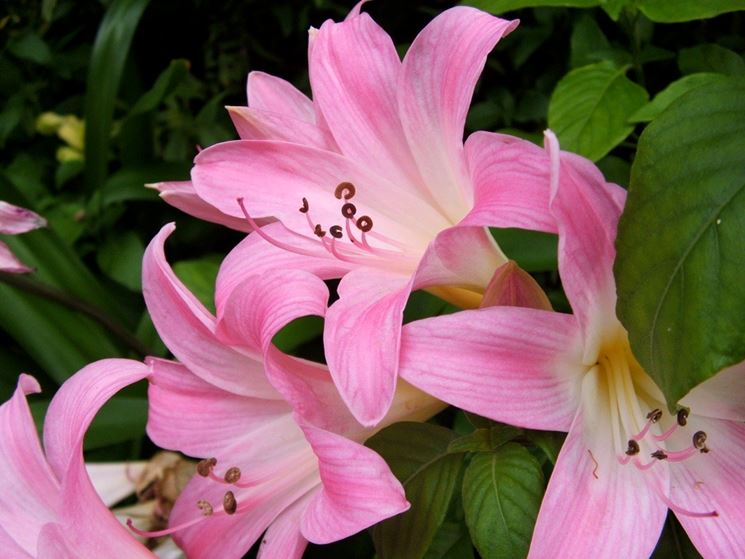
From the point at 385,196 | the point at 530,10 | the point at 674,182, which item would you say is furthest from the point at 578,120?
the point at 530,10

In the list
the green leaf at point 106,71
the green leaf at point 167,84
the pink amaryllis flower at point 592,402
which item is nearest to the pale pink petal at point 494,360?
the pink amaryllis flower at point 592,402

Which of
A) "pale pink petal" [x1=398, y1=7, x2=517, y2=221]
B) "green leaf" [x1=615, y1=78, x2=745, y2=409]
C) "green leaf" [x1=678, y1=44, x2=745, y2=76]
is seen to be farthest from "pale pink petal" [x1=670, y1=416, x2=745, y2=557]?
"green leaf" [x1=678, y1=44, x2=745, y2=76]

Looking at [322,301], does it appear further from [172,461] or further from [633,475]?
[172,461]

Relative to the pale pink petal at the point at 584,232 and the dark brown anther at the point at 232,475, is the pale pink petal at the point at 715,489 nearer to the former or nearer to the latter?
the pale pink petal at the point at 584,232

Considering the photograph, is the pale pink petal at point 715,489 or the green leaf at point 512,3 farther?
the green leaf at point 512,3

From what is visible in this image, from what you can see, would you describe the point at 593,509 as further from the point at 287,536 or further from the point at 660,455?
the point at 287,536
